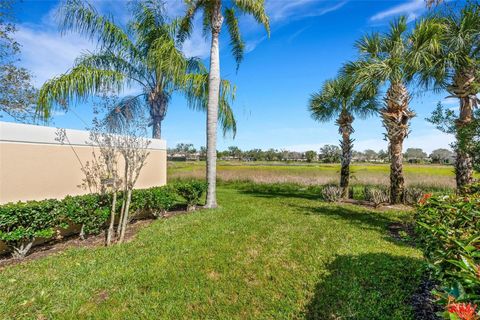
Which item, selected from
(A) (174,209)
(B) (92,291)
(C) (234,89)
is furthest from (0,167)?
(C) (234,89)

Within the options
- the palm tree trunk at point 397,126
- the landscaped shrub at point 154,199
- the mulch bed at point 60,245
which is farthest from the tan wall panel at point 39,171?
the palm tree trunk at point 397,126

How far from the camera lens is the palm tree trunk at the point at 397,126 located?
10.5m

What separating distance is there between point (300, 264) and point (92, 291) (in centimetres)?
333

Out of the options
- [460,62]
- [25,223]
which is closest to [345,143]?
[460,62]

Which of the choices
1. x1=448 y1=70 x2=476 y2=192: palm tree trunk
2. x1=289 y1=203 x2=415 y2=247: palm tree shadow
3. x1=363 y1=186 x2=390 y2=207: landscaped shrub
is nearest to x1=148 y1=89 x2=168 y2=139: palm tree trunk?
x1=289 y1=203 x2=415 y2=247: palm tree shadow

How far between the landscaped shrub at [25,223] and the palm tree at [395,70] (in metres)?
10.0

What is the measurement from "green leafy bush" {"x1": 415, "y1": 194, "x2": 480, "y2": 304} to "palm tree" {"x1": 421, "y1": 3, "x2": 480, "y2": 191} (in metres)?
5.42

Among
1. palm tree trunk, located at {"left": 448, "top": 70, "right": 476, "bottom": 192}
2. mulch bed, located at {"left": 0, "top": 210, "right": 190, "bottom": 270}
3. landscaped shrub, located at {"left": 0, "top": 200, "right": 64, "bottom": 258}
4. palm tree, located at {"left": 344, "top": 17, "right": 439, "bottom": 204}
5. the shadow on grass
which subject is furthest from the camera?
palm tree, located at {"left": 344, "top": 17, "right": 439, "bottom": 204}

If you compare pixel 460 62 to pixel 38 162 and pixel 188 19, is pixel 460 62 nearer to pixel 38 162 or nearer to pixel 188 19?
pixel 188 19

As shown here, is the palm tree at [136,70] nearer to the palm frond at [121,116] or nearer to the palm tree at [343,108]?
the palm frond at [121,116]

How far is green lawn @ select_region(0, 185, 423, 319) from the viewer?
316 centimetres

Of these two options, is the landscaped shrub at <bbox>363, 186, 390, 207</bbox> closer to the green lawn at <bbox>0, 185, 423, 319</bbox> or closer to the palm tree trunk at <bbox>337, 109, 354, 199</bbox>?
the palm tree trunk at <bbox>337, 109, 354, 199</bbox>

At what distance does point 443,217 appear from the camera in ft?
8.07

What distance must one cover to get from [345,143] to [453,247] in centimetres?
1240
